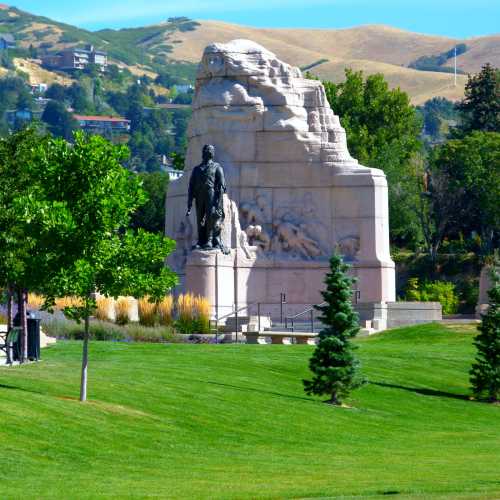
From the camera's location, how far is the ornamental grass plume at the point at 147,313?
55.9 m

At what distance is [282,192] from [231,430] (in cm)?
3230

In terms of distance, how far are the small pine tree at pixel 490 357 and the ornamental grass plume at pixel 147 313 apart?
46.5 feet

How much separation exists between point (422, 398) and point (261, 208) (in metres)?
23.7

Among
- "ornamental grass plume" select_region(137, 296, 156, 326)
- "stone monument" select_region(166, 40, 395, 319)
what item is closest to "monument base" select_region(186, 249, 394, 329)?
"stone monument" select_region(166, 40, 395, 319)

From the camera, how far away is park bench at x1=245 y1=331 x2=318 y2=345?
172ft

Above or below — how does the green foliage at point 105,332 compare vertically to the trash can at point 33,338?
below

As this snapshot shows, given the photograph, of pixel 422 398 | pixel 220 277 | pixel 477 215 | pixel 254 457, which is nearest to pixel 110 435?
pixel 254 457

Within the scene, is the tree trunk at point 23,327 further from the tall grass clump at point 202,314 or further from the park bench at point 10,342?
the tall grass clump at point 202,314

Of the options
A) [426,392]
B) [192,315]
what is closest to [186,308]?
[192,315]

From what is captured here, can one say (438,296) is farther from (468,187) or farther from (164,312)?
(164,312)

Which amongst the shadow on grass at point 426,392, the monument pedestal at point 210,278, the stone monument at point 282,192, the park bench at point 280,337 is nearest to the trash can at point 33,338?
the shadow on grass at point 426,392

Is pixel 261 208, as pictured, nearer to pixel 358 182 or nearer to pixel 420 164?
pixel 358 182

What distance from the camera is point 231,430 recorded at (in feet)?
106

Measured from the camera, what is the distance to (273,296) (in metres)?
63.7
